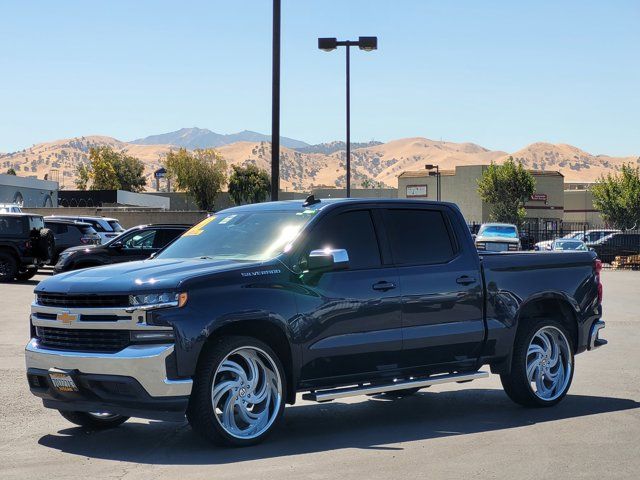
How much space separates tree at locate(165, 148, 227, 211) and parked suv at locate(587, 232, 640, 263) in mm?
76521

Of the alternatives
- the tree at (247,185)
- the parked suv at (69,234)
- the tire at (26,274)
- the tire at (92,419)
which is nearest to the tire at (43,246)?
the tire at (26,274)

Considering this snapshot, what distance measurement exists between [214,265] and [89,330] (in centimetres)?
110

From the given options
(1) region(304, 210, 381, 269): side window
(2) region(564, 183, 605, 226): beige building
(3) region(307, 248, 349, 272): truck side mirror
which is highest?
(2) region(564, 183, 605, 226): beige building

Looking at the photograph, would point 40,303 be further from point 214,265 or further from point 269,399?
point 269,399

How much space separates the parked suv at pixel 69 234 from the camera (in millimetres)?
36594

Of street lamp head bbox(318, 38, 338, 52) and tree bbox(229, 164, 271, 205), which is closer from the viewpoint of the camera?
street lamp head bbox(318, 38, 338, 52)

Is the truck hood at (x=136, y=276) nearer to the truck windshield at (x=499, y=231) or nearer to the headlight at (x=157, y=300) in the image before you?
the headlight at (x=157, y=300)

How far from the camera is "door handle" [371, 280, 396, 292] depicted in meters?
8.92

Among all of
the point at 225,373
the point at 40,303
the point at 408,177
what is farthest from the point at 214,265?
the point at 408,177

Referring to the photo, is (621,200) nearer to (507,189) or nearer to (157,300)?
(507,189)

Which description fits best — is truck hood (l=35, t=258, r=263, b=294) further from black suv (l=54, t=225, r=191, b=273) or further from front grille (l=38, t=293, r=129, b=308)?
black suv (l=54, t=225, r=191, b=273)

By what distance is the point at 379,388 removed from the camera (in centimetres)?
882

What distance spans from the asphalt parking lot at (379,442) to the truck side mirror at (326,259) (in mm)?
1401

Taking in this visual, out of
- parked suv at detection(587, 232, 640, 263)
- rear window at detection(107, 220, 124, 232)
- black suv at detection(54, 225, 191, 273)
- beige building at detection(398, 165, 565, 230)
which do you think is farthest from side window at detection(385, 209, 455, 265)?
beige building at detection(398, 165, 565, 230)
